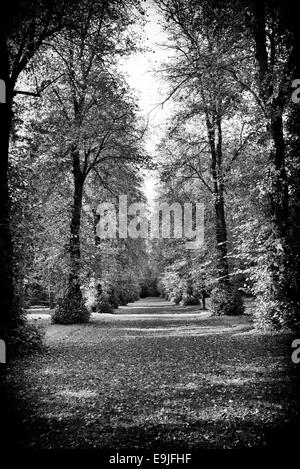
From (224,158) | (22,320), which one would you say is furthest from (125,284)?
(22,320)

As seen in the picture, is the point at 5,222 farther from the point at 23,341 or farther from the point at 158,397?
the point at 158,397

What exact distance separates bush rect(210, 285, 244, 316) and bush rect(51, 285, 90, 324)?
7790 mm

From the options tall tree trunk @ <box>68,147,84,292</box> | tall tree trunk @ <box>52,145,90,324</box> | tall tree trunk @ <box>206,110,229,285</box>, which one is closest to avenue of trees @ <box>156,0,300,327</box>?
tall tree trunk @ <box>206,110,229,285</box>

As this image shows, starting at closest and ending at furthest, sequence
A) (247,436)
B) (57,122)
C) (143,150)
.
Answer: (247,436), (57,122), (143,150)

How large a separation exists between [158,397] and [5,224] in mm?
6298

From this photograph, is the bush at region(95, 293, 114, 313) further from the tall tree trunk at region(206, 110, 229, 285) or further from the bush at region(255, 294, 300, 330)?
the bush at region(255, 294, 300, 330)

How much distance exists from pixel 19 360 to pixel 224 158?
730 inches

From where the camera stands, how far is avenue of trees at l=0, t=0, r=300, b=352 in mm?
9836

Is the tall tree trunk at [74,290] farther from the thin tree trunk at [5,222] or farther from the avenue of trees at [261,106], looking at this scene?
the thin tree trunk at [5,222]

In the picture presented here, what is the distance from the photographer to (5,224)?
9.66m

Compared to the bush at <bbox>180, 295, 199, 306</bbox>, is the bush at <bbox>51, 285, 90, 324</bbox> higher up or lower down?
higher up

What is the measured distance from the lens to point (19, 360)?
902 centimetres

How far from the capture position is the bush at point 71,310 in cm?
1902
